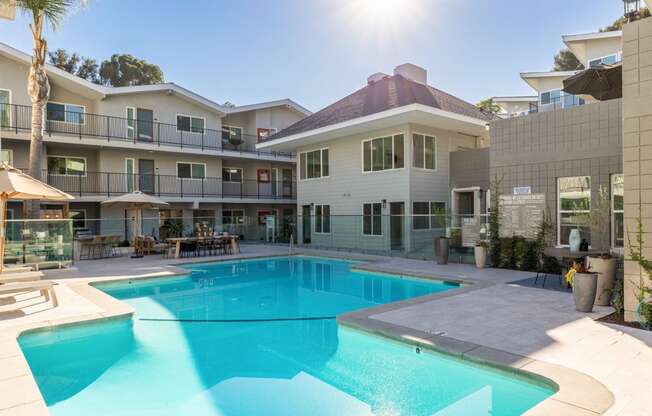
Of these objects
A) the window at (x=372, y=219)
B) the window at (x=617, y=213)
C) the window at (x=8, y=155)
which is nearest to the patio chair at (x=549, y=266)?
the window at (x=617, y=213)

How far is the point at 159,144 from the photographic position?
65.7 feet

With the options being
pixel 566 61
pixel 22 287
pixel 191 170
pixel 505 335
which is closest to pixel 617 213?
pixel 505 335

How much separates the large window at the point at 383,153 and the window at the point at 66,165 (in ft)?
43.8

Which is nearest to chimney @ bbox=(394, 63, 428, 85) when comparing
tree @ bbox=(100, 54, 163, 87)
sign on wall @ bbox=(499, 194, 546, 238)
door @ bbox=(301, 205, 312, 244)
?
door @ bbox=(301, 205, 312, 244)

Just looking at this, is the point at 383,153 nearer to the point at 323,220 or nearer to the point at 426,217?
the point at 426,217

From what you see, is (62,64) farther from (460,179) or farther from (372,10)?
(460,179)

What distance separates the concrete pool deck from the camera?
139 inches

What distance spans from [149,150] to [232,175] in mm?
5349

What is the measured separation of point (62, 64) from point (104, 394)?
37128 mm

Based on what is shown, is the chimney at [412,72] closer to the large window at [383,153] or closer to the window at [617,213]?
the large window at [383,153]

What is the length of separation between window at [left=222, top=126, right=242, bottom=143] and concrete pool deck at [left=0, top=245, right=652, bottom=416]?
15380 millimetres

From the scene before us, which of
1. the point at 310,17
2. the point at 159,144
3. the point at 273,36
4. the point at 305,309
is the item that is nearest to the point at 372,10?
the point at 310,17

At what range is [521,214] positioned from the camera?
11.4 metres

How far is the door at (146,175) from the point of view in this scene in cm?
2008
